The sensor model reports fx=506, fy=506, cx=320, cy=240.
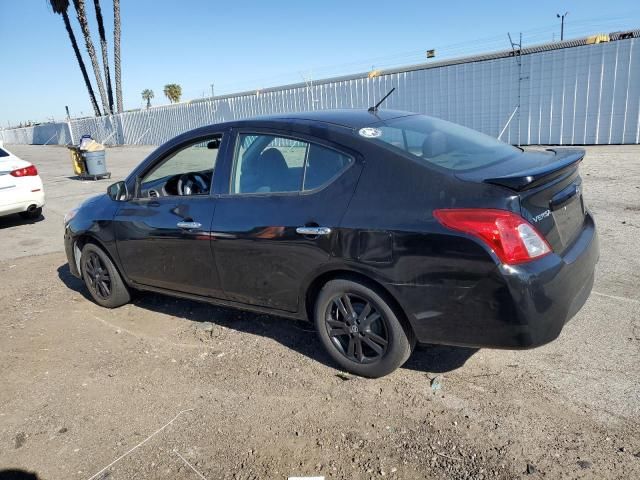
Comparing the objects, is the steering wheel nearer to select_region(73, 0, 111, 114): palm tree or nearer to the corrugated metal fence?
the corrugated metal fence

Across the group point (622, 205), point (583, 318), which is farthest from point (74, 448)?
point (622, 205)

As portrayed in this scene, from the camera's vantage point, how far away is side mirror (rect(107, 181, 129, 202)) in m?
4.48

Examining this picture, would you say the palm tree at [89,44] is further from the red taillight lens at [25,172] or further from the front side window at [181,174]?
the front side window at [181,174]

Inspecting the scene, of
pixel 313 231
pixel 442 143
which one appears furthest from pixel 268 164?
pixel 442 143

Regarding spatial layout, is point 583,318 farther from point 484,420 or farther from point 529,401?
point 484,420

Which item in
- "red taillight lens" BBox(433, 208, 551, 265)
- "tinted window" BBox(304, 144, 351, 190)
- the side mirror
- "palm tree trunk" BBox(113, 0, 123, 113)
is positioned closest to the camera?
"red taillight lens" BBox(433, 208, 551, 265)

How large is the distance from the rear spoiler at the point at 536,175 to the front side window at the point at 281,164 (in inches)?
37.5

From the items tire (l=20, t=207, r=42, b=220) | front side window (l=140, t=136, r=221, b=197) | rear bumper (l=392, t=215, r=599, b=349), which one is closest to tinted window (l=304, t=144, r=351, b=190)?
rear bumper (l=392, t=215, r=599, b=349)

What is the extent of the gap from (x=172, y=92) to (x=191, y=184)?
86.8m

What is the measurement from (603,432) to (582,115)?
12260 millimetres

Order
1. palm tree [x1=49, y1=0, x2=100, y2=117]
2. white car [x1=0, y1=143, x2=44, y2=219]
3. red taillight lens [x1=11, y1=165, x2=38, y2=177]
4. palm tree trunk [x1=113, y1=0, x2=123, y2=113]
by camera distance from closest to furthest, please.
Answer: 1. white car [x1=0, y1=143, x2=44, y2=219]
2. red taillight lens [x1=11, y1=165, x2=38, y2=177]
3. palm tree trunk [x1=113, y1=0, x2=123, y2=113]
4. palm tree [x1=49, y1=0, x2=100, y2=117]

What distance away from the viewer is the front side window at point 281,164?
322 centimetres

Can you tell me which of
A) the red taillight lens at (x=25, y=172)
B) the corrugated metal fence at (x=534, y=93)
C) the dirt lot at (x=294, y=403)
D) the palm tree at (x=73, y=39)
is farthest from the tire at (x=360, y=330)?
the palm tree at (x=73, y=39)

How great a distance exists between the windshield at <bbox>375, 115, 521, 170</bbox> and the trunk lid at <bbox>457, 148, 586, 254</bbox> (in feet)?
0.46
